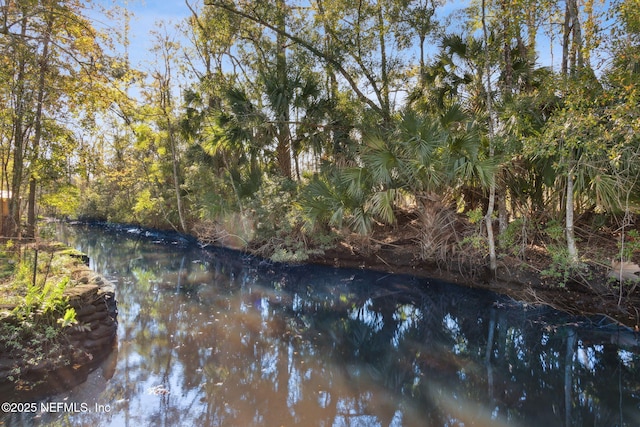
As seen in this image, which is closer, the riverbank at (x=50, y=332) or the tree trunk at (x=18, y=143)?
the riverbank at (x=50, y=332)

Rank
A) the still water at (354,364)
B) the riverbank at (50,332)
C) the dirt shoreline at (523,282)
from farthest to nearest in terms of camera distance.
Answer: the dirt shoreline at (523,282), the riverbank at (50,332), the still water at (354,364)

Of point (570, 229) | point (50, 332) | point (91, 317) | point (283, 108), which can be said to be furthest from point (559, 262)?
point (283, 108)

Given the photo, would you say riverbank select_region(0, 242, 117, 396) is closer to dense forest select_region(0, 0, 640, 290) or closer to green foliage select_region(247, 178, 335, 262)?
dense forest select_region(0, 0, 640, 290)

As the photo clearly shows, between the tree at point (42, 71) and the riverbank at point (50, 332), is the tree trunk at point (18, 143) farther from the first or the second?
the riverbank at point (50, 332)

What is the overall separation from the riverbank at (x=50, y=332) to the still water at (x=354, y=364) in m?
0.32

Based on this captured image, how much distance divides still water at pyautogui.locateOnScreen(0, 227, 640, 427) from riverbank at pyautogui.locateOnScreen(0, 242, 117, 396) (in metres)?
0.32

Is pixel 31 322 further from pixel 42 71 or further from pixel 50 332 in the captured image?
A: pixel 42 71

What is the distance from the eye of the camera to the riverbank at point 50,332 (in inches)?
160

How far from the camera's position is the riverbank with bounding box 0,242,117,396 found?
407 centimetres

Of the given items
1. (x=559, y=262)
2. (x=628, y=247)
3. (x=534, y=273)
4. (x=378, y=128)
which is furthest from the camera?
(x=378, y=128)

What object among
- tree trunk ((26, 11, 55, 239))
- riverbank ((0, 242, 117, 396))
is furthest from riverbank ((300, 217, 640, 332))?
tree trunk ((26, 11, 55, 239))

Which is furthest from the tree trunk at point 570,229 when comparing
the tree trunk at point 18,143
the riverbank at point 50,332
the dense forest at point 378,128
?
the tree trunk at point 18,143

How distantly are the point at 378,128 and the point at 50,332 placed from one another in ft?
30.0

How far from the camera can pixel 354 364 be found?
505cm
